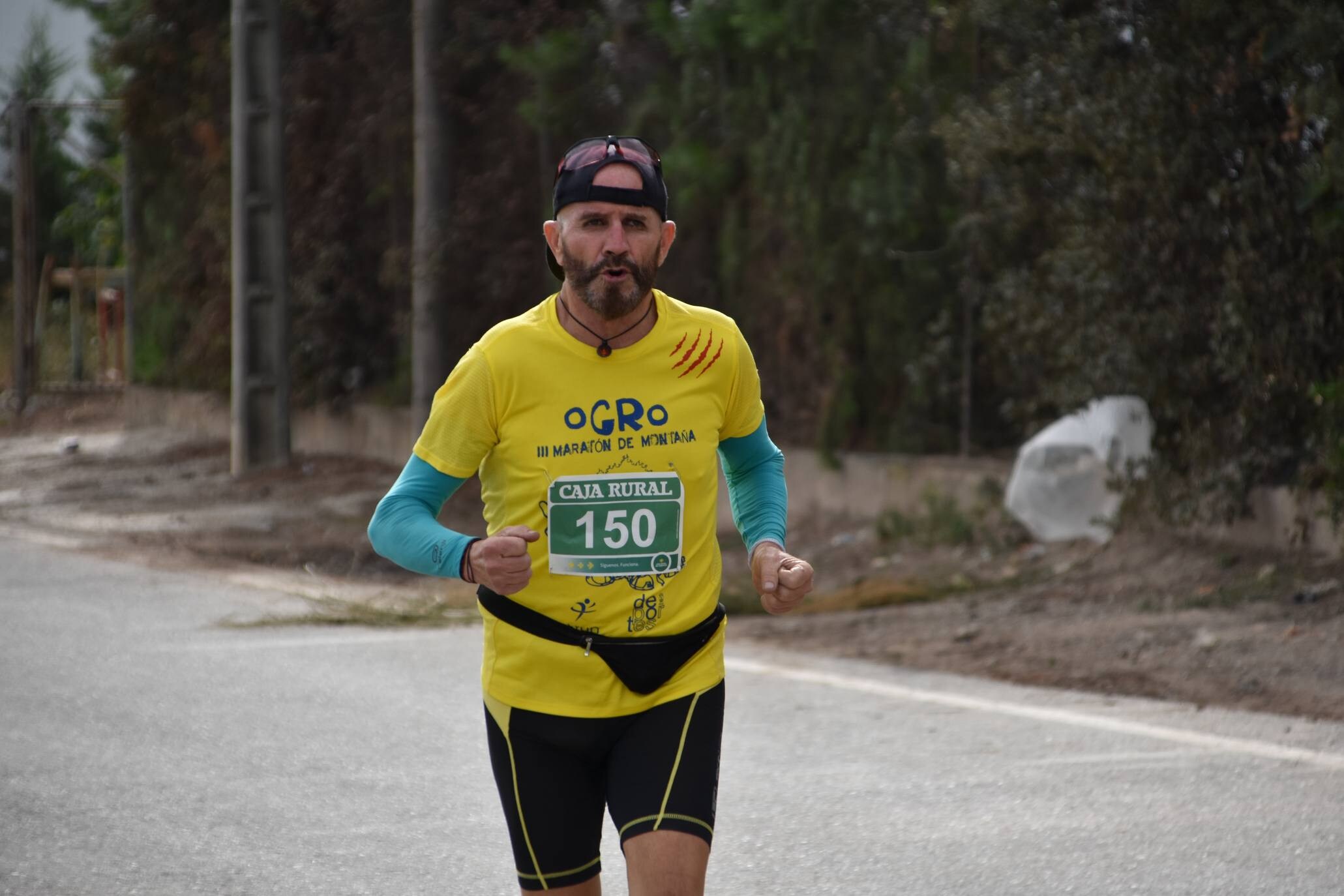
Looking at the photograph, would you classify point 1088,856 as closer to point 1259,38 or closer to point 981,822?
point 981,822

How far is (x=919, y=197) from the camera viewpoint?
1291cm

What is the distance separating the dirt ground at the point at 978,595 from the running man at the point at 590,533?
474cm

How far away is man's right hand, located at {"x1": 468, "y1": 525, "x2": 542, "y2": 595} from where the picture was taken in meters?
3.37

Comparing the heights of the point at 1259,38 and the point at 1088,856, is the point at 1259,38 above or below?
above

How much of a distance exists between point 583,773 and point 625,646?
0.91ft

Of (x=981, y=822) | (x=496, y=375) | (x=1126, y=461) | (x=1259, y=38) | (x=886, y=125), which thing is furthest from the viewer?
(x=886, y=125)

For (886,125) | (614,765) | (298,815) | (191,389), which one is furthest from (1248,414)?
(191,389)

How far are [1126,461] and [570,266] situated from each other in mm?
7960

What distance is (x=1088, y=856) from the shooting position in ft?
18.2

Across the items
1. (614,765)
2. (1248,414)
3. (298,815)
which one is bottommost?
(298,815)

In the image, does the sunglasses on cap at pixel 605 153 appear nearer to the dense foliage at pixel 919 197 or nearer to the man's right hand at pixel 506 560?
the man's right hand at pixel 506 560

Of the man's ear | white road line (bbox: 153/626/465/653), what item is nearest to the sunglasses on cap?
the man's ear

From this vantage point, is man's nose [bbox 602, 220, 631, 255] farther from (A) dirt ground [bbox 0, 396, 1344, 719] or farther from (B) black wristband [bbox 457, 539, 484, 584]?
(A) dirt ground [bbox 0, 396, 1344, 719]

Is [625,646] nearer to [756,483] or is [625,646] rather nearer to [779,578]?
[779,578]
